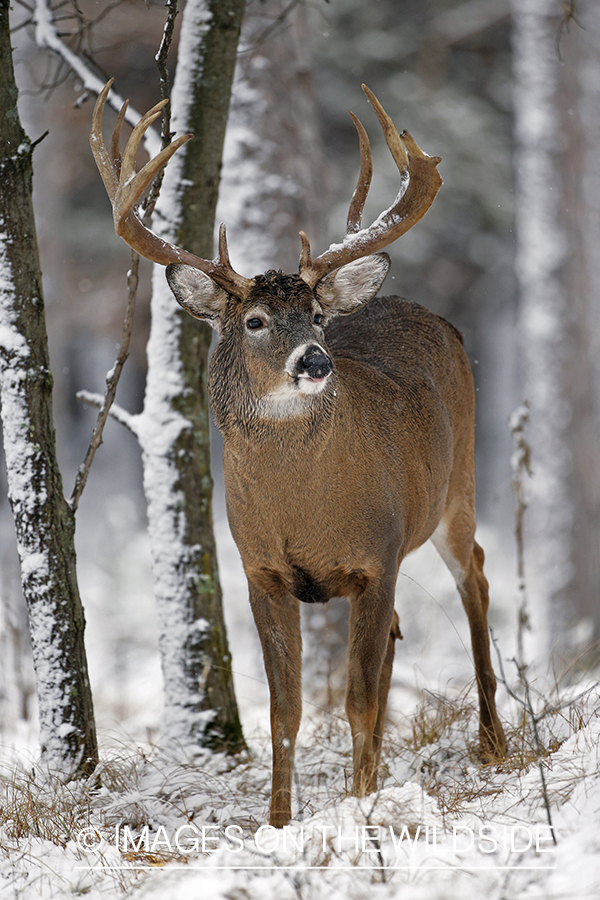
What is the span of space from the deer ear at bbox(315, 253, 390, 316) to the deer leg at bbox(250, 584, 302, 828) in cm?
130

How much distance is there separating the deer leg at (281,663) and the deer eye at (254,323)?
1091mm

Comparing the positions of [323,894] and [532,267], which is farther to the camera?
[532,267]

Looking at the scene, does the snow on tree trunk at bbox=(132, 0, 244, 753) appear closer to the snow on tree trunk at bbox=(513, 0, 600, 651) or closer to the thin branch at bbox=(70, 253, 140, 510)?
the thin branch at bbox=(70, 253, 140, 510)

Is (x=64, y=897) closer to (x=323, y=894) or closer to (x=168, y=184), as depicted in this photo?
(x=323, y=894)

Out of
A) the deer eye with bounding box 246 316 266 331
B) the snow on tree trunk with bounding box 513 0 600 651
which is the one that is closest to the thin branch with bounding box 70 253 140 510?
the deer eye with bounding box 246 316 266 331

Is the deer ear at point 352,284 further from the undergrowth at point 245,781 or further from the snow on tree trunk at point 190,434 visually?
the undergrowth at point 245,781

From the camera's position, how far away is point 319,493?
381 centimetres

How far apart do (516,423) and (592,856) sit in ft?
13.6

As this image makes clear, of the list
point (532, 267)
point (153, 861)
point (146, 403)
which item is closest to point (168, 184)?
point (146, 403)

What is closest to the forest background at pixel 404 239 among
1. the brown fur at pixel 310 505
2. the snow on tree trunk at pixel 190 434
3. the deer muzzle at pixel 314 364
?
the snow on tree trunk at pixel 190 434

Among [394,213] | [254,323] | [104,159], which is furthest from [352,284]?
[104,159]

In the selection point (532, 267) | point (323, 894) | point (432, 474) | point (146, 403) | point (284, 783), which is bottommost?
point (323, 894)

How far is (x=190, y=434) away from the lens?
4.96m

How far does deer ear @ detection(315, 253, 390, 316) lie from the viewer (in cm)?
416
